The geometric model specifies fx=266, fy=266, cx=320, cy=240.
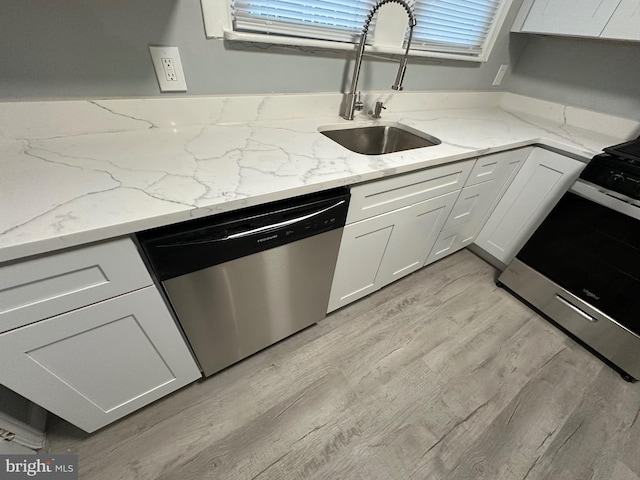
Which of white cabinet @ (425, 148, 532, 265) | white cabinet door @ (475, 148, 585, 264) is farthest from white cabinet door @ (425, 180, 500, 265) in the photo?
white cabinet door @ (475, 148, 585, 264)

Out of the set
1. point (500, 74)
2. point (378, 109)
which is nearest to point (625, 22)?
point (500, 74)

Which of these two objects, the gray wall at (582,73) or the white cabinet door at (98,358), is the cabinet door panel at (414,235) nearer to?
the white cabinet door at (98,358)

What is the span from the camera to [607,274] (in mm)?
1298

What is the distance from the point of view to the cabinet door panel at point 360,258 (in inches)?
44.4

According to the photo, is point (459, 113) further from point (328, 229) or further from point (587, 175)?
point (328, 229)

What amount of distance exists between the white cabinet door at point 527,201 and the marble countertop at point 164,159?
0.09 meters

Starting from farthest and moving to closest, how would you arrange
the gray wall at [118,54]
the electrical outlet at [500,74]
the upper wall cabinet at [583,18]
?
the electrical outlet at [500,74] < the upper wall cabinet at [583,18] < the gray wall at [118,54]

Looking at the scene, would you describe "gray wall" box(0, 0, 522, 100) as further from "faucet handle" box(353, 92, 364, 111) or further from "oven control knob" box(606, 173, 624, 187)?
"oven control knob" box(606, 173, 624, 187)

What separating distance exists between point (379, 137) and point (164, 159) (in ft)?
3.65

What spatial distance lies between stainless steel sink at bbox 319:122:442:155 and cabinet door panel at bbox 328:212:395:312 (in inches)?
19.9

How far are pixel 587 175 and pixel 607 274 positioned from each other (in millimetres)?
493

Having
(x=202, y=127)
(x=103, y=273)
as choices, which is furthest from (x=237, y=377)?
(x=202, y=127)

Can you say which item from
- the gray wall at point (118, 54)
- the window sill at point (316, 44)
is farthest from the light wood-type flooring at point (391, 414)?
the window sill at point (316, 44)

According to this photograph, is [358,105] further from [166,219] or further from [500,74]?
[500,74]
